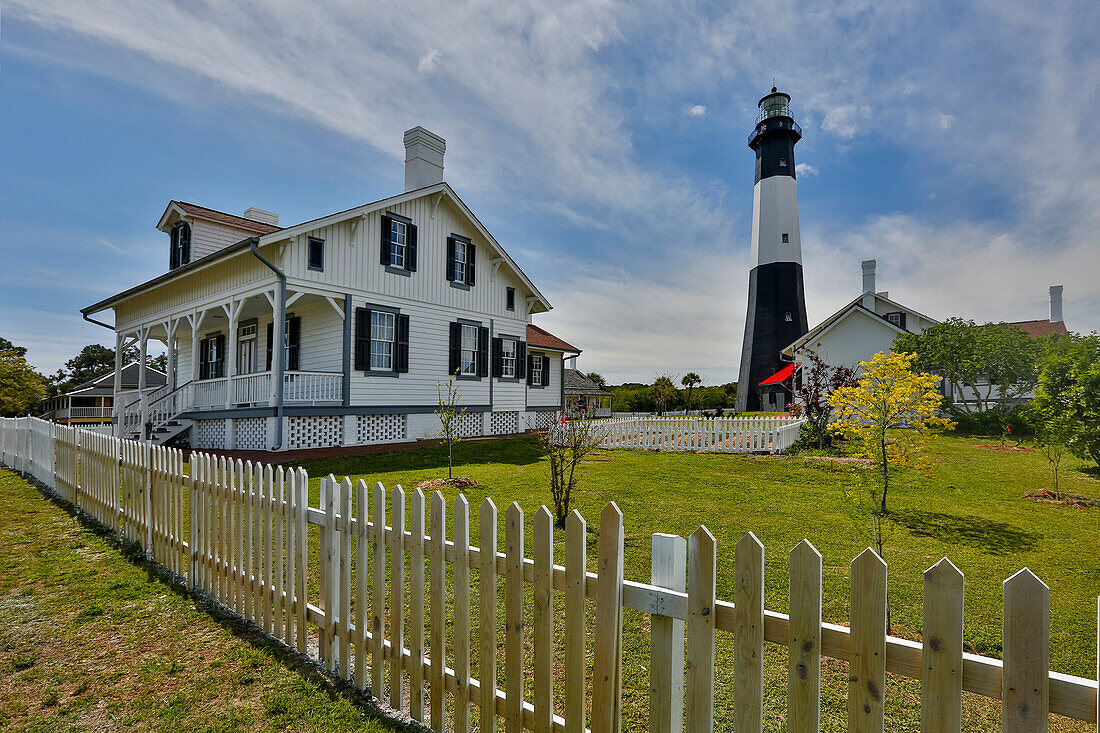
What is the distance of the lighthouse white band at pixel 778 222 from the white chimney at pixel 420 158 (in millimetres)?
22696

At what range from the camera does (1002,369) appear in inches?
811

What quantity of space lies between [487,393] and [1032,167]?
55.1 ft

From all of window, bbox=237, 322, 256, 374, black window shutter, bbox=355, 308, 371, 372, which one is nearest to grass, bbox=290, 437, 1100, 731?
black window shutter, bbox=355, 308, 371, 372

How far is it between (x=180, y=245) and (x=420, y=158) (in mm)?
9645

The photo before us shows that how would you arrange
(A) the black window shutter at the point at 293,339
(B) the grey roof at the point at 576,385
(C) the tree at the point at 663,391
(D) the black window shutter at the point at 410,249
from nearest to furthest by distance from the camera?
(D) the black window shutter at the point at 410,249, (A) the black window shutter at the point at 293,339, (B) the grey roof at the point at 576,385, (C) the tree at the point at 663,391

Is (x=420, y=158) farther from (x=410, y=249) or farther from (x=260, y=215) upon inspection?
(x=260, y=215)

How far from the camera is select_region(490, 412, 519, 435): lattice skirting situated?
20250 millimetres

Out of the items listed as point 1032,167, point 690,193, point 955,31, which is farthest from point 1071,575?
point 690,193

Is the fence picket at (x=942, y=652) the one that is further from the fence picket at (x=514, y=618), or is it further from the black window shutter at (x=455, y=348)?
the black window shutter at (x=455, y=348)

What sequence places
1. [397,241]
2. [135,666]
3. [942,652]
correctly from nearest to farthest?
1. [942,652]
2. [135,666]
3. [397,241]

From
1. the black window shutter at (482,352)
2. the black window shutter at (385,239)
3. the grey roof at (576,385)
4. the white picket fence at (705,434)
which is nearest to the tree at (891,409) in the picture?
the white picket fence at (705,434)

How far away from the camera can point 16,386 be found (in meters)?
36.7

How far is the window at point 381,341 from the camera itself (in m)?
15.9

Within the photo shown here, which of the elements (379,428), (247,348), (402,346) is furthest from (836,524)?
(247,348)
